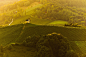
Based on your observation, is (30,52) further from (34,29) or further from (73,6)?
(73,6)

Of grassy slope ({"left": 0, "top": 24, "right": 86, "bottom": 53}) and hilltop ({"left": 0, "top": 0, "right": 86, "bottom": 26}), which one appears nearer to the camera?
grassy slope ({"left": 0, "top": 24, "right": 86, "bottom": 53})

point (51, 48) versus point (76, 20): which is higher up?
point (51, 48)

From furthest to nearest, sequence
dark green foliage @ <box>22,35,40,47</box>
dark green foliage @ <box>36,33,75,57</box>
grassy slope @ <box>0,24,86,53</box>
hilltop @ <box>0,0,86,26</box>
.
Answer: hilltop @ <box>0,0,86,26</box>
grassy slope @ <box>0,24,86,53</box>
dark green foliage @ <box>22,35,40,47</box>
dark green foliage @ <box>36,33,75,57</box>

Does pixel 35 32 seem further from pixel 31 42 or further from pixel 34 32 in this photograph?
pixel 31 42

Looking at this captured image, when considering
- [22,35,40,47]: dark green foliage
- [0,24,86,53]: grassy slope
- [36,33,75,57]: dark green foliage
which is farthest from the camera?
[0,24,86,53]: grassy slope

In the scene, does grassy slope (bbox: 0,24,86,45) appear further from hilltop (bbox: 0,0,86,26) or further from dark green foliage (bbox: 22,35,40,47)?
hilltop (bbox: 0,0,86,26)

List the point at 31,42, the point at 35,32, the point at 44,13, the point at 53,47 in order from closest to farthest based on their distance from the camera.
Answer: the point at 53,47, the point at 31,42, the point at 35,32, the point at 44,13

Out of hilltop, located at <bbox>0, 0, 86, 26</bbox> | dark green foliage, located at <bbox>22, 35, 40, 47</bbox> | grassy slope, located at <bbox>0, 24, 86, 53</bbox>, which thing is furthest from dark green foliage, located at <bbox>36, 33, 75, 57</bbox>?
hilltop, located at <bbox>0, 0, 86, 26</bbox>

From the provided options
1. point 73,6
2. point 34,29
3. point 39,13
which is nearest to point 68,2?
point 73,6

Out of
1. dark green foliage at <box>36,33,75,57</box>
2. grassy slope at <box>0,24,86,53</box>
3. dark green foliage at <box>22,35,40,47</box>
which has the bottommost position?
grassy slope at <box>0,24,86,53</box>

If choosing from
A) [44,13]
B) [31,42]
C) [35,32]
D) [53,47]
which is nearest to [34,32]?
[35,32]

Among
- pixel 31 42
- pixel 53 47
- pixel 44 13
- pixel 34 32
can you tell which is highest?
pixel 53 47
